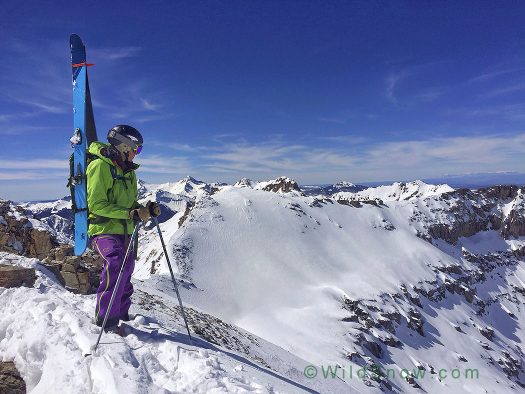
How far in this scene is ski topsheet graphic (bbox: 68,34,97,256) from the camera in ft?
27.0

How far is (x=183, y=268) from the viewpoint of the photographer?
2682 inches

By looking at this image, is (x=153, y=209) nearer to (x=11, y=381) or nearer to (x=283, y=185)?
(x=11, y=381)

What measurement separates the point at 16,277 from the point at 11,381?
12.8 feet

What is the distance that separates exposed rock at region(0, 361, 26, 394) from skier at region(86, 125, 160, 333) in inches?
59.8

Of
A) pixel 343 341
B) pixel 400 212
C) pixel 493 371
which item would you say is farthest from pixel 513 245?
pixel 343 341

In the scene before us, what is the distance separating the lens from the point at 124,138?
7766 mm

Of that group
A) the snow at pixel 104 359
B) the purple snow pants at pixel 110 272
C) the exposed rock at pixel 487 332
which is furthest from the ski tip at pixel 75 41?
the exposed rock at pixel 487 332

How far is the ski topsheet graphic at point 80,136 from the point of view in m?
8.24

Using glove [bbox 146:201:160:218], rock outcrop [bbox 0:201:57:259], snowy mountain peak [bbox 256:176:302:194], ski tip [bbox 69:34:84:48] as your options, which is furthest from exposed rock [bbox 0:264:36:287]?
snowy mountain peak [bbox 256:176:302:194]

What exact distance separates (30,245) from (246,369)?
22.7m

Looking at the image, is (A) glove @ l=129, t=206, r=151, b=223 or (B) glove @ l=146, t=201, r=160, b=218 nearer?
(A) glove @ l=129, t=206, r=151, b=223

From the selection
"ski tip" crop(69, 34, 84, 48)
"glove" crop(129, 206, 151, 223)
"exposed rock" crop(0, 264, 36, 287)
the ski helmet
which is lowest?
"exposed rock" crop(0, 264, 36, 287)

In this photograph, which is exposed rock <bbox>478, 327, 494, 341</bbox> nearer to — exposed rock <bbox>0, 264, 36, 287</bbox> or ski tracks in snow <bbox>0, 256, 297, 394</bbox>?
ski tracks in snow <bbox>0, 256, 297, 394</bbox>

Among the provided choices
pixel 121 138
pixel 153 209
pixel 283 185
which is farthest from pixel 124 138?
pixel 283 185
